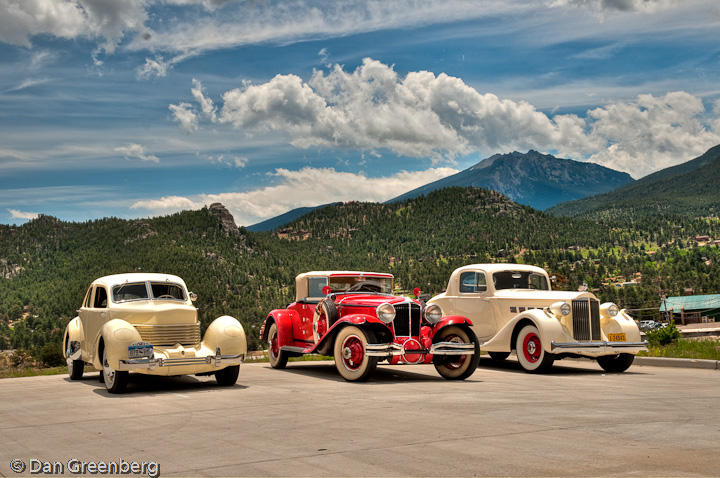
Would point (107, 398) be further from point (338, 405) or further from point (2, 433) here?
point (338, 405)

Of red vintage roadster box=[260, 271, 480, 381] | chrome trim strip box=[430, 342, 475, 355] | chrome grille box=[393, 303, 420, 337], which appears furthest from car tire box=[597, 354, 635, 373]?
chrome grille box=[393, 303, 420, 337]

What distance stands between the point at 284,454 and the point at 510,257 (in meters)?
147

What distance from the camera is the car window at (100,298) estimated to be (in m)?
14.2

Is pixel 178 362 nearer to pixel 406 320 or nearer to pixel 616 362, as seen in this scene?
pixel 406 320

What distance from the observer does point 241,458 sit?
6574 mm

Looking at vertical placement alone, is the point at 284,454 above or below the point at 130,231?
below

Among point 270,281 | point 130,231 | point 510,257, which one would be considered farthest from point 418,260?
point 130,231

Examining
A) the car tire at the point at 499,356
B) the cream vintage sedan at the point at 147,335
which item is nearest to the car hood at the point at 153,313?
the cream vintage sedan at the point at 147,335

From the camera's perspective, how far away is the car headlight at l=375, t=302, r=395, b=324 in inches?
551

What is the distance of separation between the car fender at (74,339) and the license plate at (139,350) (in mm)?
3039

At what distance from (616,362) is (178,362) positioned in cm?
1053

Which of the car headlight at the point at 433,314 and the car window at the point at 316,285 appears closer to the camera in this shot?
the car headlight at the point at 433,314

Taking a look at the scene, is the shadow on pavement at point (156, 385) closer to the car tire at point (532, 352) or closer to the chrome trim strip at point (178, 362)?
the chrome trim strip at point (178, 362)

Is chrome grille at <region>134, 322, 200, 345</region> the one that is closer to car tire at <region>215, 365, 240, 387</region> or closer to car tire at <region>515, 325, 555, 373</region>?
car tire at <region>215, 365, 240, 387</region>
